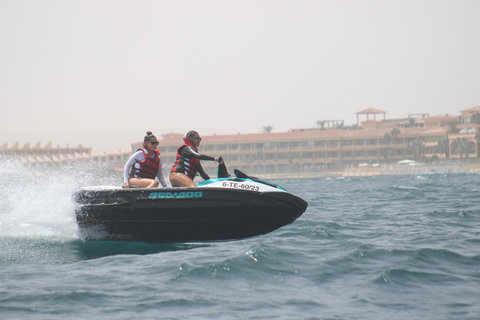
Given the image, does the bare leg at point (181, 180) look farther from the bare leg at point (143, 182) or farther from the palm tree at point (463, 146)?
the palm tree at point (463, 146)

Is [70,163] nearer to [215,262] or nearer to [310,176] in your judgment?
[310,176]

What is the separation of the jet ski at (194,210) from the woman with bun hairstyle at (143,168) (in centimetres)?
36

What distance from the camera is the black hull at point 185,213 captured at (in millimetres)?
9125

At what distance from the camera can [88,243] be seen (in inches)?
388

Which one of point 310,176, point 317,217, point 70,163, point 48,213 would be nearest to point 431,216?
point 317,217

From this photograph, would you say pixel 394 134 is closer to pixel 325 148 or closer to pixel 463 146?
pixel 325 148

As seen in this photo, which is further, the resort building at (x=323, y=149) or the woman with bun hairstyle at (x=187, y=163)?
the resort building at (x=323, y=149)

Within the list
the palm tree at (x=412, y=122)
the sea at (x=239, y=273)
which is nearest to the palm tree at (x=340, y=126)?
the palm tree at (x=412, y=122)

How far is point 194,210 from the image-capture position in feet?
30.2

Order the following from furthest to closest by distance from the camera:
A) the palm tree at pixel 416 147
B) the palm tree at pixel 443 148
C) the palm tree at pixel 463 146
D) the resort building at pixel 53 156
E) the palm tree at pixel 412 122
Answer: the palm tree at pixel 412 122
the resort building at pixel 53 156
the palm tree at pixel 416 147
the palm tree at pixel 443 148
the palm tree at pixel 463 146

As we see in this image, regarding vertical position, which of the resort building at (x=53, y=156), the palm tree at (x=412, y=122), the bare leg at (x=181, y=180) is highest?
the palm tree at (x=412, y=122)

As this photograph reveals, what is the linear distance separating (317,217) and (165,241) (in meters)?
6.21

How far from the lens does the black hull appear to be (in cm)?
912

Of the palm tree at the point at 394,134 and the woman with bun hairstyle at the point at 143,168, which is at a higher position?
the palm tree at the point at 394,134
